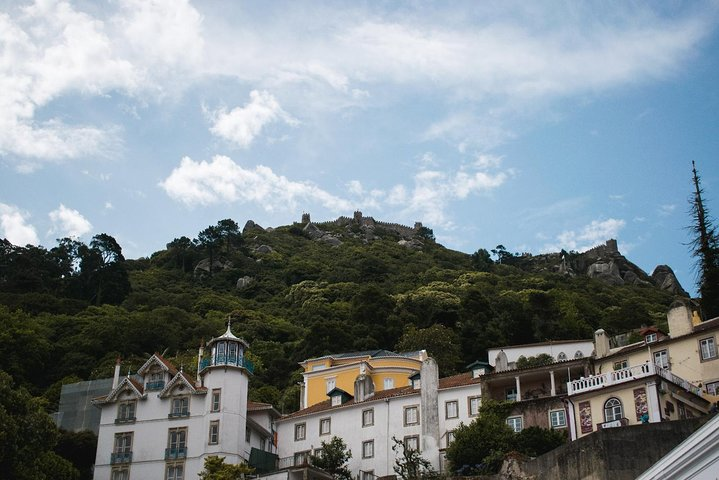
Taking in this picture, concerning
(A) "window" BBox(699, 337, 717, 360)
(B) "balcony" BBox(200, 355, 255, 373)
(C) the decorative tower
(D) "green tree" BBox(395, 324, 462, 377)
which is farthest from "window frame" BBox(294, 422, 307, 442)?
(A) "window" BBox(699, 337, 717, 360)

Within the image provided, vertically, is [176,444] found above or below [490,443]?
above

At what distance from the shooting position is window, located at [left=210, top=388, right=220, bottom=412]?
2103 inches

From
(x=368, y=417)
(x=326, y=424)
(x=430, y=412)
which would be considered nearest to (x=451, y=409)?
(x=430, y=412)

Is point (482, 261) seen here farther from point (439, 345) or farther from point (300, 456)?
point (300, 456)

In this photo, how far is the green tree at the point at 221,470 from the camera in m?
46.2

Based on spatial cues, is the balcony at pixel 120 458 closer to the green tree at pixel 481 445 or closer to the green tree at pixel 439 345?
the green tree at pixel 481 445

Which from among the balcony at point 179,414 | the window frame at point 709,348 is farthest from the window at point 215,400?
the window frame at point 709,348

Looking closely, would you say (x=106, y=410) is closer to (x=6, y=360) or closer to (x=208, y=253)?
(x=6, y=360)

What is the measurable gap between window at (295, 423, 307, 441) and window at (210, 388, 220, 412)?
18.6 ft

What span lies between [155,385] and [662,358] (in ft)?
99.3

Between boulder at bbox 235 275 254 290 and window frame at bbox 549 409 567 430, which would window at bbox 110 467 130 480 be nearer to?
window frame at bbox 549 409 567 430

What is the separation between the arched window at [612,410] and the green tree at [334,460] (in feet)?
49.8

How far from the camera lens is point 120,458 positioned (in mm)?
52875

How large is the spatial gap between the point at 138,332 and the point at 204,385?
31.1 m
